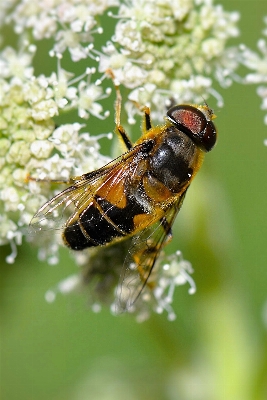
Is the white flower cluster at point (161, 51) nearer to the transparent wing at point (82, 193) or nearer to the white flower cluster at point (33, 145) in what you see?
the white flower cluster at point (33, 145)

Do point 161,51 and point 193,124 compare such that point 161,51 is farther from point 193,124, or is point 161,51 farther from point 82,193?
point 82,193

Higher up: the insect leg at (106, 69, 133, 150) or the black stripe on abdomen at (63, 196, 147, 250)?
the insect leg at (106, 69, 133, 150)

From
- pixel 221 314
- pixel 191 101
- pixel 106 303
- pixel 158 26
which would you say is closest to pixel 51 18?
pixel 158 26

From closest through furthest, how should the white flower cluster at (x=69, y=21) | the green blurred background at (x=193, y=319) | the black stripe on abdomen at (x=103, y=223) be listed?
1. the black stripe on abdomen at (x=103, y=223)
2. the white flower cluster at (x=69, y=21)
3. the green blurred background at (x=193, y=319)

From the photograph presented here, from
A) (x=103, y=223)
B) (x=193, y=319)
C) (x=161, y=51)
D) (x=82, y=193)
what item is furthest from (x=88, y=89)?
(x=193, y=319)

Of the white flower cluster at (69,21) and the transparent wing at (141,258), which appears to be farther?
the white flower cluster at (69,21)

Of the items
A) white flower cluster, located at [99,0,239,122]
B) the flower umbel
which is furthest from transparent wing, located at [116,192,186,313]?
white flower cluster, located at [99,0,239,122]

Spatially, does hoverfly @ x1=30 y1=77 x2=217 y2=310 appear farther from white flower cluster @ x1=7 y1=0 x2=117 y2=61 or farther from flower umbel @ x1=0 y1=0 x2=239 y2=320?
white flower cluster @ x1=7 y1=0 x2=117 y2=61

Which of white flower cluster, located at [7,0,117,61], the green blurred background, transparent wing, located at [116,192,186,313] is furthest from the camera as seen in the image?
the green blurred background

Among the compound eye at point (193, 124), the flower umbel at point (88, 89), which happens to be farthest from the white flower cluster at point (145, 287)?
the compound eye at point (193, 124)

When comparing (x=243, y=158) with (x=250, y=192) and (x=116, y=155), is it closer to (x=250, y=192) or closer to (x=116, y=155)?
(x=250, y=192)
